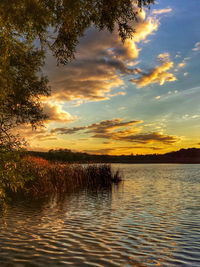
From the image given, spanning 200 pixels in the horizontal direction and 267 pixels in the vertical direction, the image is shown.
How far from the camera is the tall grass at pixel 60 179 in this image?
21.2m

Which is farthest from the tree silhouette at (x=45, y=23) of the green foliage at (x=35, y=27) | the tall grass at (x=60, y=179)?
the tall grass at (x=60, y=179)

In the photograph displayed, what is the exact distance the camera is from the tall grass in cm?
2117

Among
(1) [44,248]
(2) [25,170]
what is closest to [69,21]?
(2) [25,170]

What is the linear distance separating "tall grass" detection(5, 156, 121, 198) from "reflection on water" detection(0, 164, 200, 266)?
206 inches

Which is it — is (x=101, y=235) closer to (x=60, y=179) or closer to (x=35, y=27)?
(x=35, y=27)

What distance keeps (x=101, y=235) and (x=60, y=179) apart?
48.7 ft

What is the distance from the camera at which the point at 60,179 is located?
79.0 ft

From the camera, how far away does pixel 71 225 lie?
11352 millimetres

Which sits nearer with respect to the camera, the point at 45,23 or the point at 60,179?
the point at 45,23

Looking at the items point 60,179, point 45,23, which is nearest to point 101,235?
point 45,23

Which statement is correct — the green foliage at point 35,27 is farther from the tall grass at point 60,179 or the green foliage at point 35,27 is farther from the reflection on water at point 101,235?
the tall grass at point 60,179

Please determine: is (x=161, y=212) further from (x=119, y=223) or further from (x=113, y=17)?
(x=113, y=17)

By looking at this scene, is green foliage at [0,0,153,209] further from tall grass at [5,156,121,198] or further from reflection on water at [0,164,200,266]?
tall grass at [5,156,121,198]

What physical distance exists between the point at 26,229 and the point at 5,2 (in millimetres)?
8580
